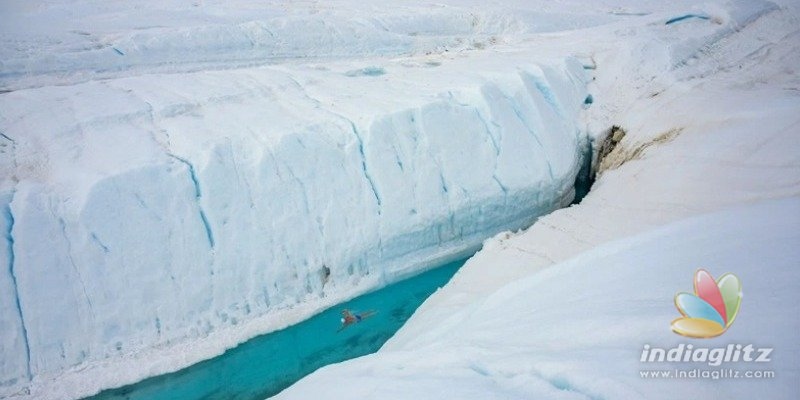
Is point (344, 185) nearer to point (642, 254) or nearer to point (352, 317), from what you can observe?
point (352, 317)

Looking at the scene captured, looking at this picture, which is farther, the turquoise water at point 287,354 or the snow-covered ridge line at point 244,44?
the snow-covered ridge line at point 244,44

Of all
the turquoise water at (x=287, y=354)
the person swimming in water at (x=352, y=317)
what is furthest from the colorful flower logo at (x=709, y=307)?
the person swimming in water at (x=352, y=317)

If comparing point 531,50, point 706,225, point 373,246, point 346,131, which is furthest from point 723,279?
point 531,50

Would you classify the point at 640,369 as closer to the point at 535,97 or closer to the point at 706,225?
the point at 706,225

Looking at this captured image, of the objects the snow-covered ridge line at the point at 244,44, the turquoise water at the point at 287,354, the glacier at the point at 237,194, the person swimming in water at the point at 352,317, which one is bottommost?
the turquoise water at the point at 287,354

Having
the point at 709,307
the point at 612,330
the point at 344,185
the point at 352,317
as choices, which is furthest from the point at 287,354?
the point at 709,307

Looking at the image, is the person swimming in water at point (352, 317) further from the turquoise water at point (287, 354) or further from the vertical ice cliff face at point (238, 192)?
the vertical ice cliff face at point (238, 192)
